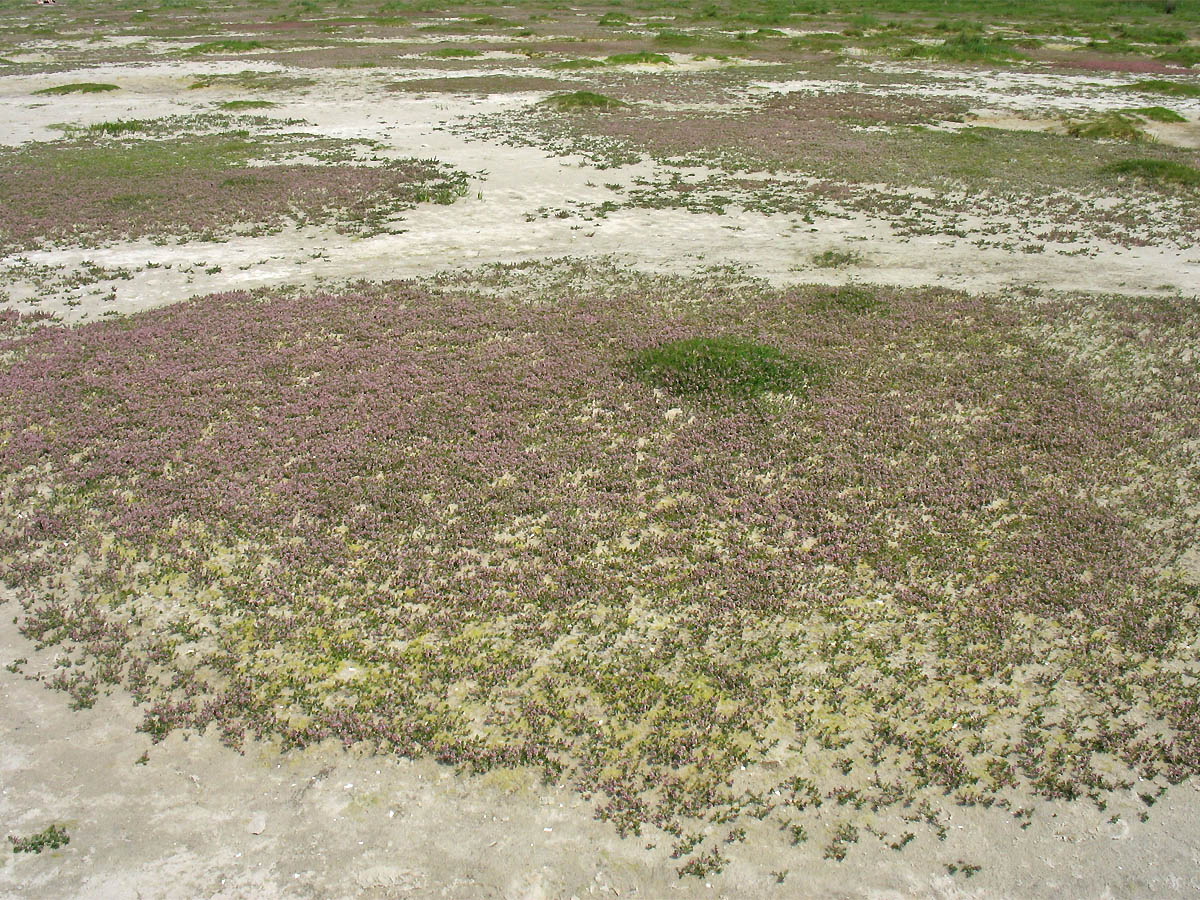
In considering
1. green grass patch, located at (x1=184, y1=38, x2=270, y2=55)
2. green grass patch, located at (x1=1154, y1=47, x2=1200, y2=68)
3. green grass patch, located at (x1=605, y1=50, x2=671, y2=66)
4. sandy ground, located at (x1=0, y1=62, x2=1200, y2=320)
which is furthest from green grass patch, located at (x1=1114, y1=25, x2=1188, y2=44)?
green grass patch, located at (x1=184, y1=38, x2=270, y2=55)

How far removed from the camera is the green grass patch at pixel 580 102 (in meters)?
44.8

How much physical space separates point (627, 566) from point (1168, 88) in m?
56.2

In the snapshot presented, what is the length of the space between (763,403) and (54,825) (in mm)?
11452

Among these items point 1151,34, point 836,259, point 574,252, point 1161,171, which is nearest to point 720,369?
point 836,259

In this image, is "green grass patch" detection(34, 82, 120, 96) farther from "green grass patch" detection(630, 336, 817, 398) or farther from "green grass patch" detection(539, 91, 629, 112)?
"green grass patch" detection(630, 336, 817, 398)

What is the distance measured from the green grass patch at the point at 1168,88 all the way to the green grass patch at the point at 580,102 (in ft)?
102

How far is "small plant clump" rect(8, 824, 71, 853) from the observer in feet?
25.2

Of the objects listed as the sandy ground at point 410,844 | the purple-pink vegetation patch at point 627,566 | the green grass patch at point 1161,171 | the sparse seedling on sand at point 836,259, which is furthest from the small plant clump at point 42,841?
the green grass patch at point 1161,171

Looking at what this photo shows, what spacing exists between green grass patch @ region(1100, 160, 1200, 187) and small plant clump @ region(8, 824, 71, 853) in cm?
3547

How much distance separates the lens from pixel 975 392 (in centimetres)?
1569

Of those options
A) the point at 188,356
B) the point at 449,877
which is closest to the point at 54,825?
the point at 449,877

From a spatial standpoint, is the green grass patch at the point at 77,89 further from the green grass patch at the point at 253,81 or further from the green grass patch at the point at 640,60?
the green grass patch at the point at 640,60

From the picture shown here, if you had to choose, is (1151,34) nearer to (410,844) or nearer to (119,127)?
(119,127)

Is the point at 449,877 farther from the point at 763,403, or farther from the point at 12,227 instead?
the point at 12,227
